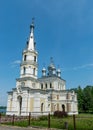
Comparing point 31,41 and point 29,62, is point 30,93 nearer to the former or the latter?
point 29,62

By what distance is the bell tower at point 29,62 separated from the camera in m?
42.8

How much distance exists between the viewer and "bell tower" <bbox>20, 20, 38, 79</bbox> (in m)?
42.8

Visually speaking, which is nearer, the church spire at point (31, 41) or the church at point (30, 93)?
the church at point (30, 93)

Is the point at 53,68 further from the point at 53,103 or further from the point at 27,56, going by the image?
the point at 27,56

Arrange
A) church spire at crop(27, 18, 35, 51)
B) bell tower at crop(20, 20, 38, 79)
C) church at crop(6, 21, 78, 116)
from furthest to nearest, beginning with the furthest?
church spire at crop(27, 18, 35, 51), bell tower at crop(20, 20, 38, 79), church at crop(6, 21, 78, 116)

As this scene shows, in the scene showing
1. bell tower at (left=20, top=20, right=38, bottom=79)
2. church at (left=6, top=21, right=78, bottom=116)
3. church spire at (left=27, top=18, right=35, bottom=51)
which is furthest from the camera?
church spire at (left=27, top=18, right=35, bottom=51)

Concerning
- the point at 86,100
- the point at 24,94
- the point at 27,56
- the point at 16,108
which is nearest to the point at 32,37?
the point at 27,56

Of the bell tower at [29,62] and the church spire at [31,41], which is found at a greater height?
the church spire at [31,41]

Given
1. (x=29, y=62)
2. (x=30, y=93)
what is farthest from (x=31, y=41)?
(x=30, y=93)

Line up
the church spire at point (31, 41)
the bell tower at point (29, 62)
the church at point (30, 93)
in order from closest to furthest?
the church at point (30, 93) < the bell tower at point (29, 62) < the church spire at point (31, 41)

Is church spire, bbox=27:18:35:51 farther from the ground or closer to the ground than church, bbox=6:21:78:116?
farther from the ground

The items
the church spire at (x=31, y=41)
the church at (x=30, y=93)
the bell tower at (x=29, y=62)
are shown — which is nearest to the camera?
the church at (x=30, y=93)

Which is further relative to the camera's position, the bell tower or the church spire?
the church spire

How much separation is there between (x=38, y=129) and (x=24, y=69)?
2980 cm
